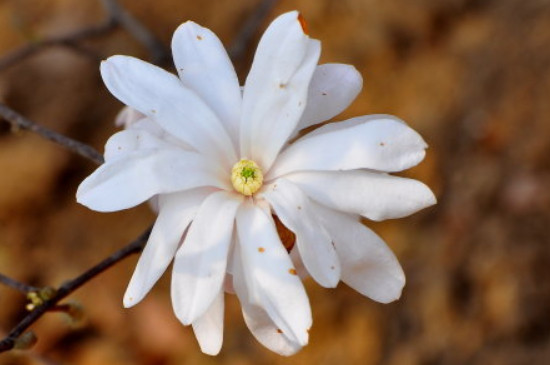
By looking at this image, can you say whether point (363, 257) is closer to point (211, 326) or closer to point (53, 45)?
point (211, 326)

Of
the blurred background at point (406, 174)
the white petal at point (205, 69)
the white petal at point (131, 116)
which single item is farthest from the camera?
the blurred background at point (406, 174)

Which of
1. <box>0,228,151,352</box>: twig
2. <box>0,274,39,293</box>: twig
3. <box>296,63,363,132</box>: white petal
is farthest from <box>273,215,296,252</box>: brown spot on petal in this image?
<box>0,274,39,293</box>: twig

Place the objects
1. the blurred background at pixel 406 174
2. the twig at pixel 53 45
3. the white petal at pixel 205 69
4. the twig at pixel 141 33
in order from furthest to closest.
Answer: the blurred background at pixel 406 174, the twig at pixel 141 33, the twig at pixel 53 45, the white petal at pixel 205 69


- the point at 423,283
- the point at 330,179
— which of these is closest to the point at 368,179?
the point at 330,179

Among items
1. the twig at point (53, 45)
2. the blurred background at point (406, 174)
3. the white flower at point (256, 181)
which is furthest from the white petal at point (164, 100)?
the blurred background at point (406, 174)

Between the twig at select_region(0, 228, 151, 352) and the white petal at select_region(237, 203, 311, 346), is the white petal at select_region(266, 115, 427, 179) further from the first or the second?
the twig at select_region(0, 228, 151, 352)

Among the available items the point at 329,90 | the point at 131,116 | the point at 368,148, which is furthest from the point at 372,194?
the point at 131,116

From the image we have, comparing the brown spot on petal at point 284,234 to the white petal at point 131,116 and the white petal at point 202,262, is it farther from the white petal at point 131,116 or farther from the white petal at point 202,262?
the white petal at point 131,116
